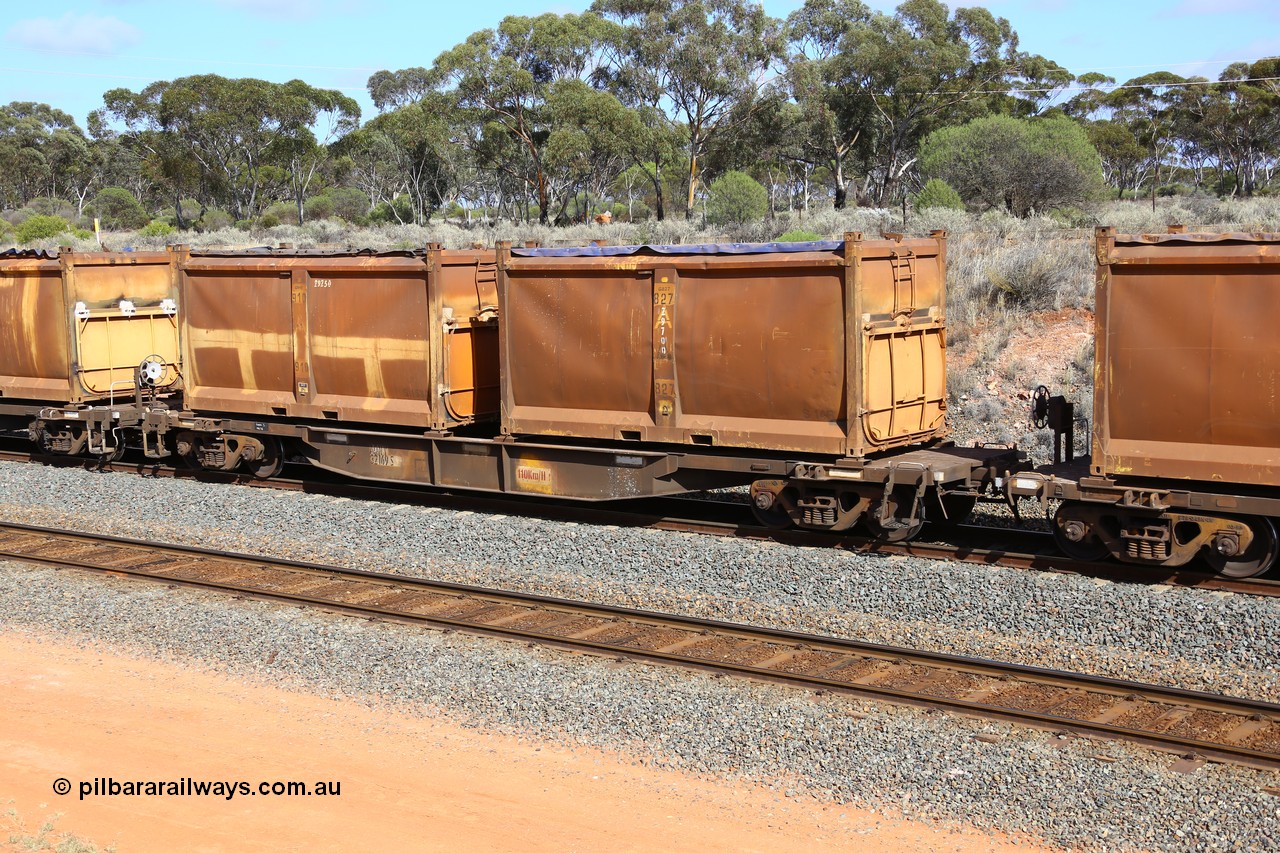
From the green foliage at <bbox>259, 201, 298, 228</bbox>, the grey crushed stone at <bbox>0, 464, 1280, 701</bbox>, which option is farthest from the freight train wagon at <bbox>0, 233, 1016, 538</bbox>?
the green foliage at <bbox>259, 201, 298, 228</bbox>

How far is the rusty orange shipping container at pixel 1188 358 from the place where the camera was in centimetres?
988

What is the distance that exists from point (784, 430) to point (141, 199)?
288 ft

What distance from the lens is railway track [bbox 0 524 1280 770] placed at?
786 centimetres

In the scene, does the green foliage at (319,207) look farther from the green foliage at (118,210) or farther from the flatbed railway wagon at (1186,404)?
the flatbed railway wagon at (1186,404)

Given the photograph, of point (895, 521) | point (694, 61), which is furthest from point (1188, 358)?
point (694, 61)

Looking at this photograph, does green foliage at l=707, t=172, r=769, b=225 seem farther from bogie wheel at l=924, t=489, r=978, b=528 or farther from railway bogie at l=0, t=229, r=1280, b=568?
bogie wheel at l=924, t=489, r=978, b=528

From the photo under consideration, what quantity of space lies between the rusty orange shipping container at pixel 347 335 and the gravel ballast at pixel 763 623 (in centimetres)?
146

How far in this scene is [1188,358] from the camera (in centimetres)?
1016

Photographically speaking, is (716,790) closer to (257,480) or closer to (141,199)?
(257,480)

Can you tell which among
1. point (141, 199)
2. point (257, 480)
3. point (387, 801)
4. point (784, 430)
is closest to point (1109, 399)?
point (784, 430)

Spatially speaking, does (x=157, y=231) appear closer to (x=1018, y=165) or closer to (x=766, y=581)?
(x=1018, y=165)

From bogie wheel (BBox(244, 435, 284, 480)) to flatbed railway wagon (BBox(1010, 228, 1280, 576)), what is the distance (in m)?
9.90

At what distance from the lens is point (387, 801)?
7.18 metres

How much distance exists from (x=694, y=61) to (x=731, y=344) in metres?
43.1
